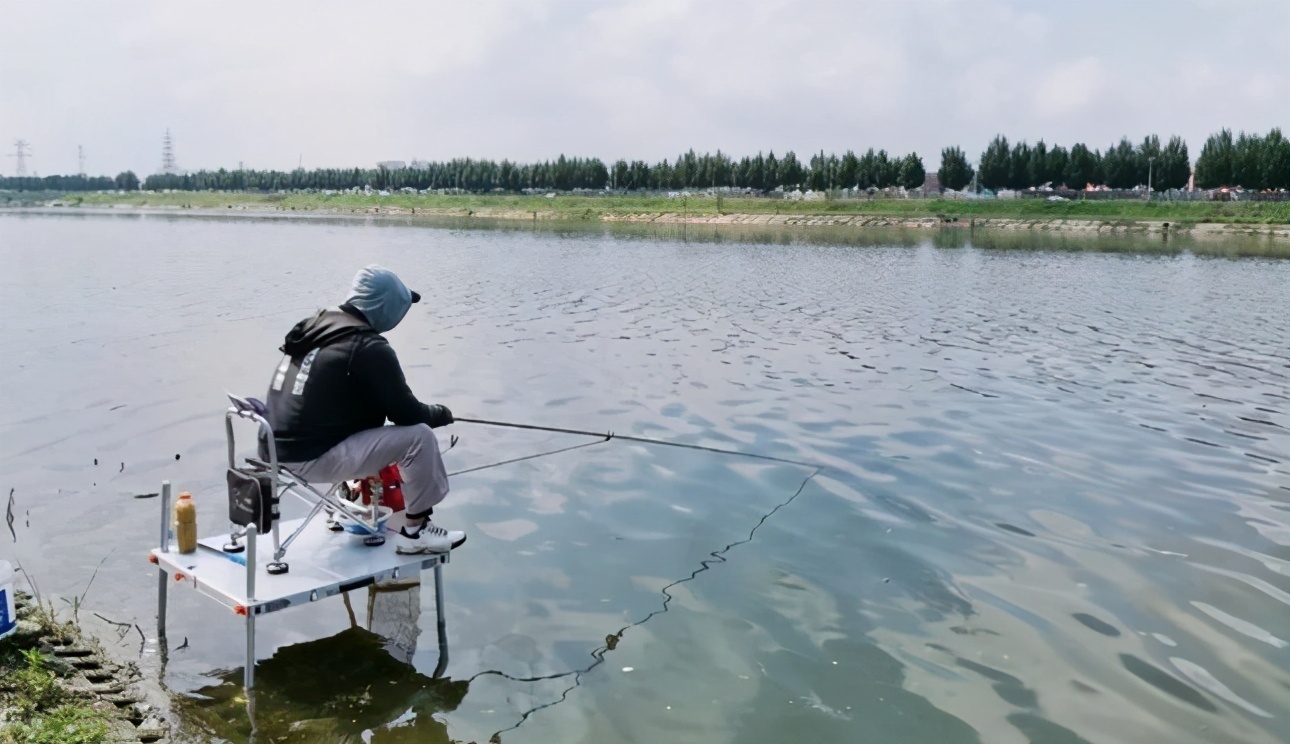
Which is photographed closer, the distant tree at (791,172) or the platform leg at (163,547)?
the platform leg at (163,547)

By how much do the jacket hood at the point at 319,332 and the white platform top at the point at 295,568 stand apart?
124 cm

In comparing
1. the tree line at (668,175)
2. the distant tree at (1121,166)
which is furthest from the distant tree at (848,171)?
the distant tree at (1121,166)

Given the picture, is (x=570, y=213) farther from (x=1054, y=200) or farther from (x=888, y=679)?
(x=888, y=679)

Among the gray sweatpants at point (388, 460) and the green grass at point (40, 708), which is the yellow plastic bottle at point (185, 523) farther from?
the green grass at point (40, 708)

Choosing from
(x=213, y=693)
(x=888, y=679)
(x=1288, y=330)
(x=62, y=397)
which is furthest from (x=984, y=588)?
(x=1288, y=330)

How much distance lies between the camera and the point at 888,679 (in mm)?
6613

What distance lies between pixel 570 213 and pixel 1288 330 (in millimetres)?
98033

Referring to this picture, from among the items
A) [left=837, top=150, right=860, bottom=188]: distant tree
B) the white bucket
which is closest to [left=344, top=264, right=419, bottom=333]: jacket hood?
the white bucket

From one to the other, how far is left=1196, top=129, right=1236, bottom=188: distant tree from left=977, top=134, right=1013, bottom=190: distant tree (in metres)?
20.1

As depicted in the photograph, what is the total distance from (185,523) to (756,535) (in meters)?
4.70

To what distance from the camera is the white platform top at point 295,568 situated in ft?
19.4

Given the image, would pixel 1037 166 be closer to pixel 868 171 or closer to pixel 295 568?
pixel 868 171

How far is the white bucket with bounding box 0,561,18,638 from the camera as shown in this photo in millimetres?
6125

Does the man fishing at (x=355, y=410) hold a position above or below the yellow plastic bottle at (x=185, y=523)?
above
